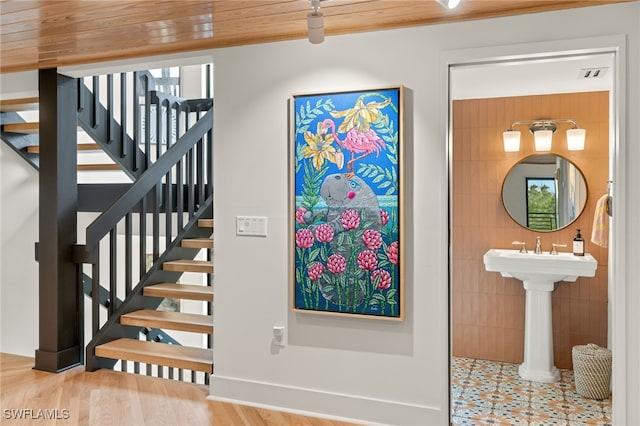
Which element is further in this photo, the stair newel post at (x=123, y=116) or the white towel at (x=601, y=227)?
the stair newel post at (x=123, y=116)

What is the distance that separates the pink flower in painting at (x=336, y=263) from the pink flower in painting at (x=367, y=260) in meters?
0.09

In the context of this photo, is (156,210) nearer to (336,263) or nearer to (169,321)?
(169,321)

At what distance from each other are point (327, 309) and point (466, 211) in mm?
1958

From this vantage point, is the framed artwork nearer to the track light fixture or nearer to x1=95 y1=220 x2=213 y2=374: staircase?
the track light fixture

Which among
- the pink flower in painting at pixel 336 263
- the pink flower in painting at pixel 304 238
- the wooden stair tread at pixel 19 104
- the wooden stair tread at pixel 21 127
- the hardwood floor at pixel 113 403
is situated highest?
the wooden stair tread at pixel 19 104

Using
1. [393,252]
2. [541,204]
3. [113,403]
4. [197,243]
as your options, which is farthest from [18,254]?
[541,204]

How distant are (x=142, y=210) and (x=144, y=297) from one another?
713 millimetres

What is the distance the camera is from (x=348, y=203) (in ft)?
9.39

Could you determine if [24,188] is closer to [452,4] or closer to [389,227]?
[389,227]

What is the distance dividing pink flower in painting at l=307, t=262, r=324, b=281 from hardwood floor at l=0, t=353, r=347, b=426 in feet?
2.65

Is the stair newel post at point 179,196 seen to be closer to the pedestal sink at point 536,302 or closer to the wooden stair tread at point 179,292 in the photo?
the wooden stair tread at point 179,292

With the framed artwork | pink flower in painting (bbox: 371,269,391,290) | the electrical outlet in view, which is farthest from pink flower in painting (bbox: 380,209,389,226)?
the electrical outlet

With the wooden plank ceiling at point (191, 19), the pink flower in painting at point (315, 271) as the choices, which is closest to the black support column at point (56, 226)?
the wooden plank ceiling at point (191, 19)

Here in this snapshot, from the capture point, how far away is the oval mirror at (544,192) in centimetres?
407
